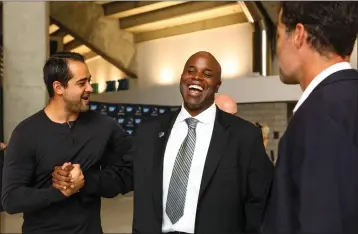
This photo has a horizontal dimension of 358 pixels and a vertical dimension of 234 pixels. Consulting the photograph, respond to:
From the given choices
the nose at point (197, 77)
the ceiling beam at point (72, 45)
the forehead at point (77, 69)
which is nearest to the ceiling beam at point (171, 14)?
the ceiling beam at point (72, 45)

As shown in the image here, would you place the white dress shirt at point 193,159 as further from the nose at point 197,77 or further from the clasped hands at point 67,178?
the clasped hands at point 67,178

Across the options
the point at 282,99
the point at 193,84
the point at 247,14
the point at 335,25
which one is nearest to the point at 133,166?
the point at 193,84

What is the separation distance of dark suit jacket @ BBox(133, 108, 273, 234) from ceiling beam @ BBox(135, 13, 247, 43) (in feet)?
30.9

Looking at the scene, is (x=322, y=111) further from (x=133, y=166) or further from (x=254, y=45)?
(x=254, y=45)

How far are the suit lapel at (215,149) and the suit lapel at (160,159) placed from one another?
16 centimetres

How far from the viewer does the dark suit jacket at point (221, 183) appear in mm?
1662

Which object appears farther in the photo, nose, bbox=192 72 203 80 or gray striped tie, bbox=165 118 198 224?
nose, bbox=192 72 203 80

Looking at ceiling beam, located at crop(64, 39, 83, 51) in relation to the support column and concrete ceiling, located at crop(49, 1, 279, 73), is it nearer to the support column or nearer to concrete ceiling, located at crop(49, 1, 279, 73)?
concrete ceiling, located at crop(49, 1, 279, 73)

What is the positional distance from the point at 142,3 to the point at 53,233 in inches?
389

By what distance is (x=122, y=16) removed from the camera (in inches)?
491

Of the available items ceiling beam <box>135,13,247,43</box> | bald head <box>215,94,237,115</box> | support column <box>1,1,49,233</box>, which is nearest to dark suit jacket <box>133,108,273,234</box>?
bald head <box>215,94,237,115</box>

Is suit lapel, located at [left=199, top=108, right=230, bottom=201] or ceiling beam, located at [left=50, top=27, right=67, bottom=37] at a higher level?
ceiling beam, located at [left=50, top=27, right=67, bottom=37]

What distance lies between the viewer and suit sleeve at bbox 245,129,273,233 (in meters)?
1.68

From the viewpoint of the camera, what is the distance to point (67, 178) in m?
1.71
